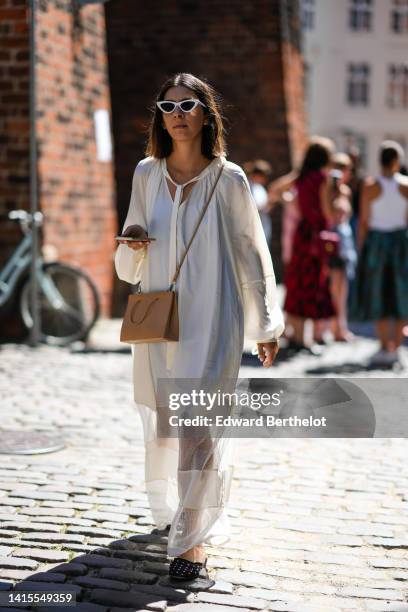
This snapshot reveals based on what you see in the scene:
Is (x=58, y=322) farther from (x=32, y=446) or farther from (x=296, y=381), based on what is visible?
(x=32, y=446)

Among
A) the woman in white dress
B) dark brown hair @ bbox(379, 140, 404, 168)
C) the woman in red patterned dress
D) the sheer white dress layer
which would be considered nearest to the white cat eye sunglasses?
the woman in white dress

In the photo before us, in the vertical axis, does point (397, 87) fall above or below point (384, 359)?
above

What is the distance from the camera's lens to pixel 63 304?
10.3 metres

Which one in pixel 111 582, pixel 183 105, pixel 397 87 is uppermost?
pixel 397 87

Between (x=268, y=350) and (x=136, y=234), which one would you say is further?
(x=268, y=350)

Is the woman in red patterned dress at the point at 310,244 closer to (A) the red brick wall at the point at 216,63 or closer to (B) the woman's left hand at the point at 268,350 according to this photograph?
(B) the woman's left hand at the point at 268,350

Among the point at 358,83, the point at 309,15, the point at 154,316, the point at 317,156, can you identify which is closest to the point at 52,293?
the point at 317,156

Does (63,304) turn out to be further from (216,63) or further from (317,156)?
(216,63)

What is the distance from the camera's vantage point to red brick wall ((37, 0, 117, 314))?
10.7m

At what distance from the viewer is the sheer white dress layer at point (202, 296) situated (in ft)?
13.7

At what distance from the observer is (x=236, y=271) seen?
4.34 metres

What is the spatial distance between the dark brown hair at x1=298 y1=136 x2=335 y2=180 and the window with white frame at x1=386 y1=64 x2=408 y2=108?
34954 mm

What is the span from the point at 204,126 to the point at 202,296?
0.70m

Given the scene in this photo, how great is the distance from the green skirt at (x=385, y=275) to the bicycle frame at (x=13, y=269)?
3006 mm
